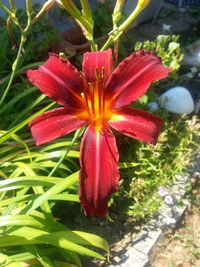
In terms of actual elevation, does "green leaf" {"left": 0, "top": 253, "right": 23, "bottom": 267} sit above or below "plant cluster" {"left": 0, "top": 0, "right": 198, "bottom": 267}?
below

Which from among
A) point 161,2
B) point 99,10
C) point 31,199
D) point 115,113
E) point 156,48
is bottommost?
point 31,199

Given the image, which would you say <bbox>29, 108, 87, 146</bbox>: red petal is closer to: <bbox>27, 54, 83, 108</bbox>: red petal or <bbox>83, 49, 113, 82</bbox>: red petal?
<bbox>27, 54, 83, 108</bbox>: red petal

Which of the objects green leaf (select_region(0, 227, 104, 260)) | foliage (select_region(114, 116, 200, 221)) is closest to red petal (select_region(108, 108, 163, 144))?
green leaf (select_region(0, 227, 104, 260))

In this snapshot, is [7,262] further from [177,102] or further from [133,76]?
[177,102]

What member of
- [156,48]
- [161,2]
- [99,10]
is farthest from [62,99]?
[161,2]

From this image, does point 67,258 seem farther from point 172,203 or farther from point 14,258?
point 172,203

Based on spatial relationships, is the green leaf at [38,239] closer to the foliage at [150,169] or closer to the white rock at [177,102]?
the foliage at [150,169]

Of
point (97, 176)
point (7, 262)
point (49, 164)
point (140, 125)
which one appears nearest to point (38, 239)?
point (7, 262)
